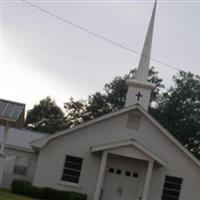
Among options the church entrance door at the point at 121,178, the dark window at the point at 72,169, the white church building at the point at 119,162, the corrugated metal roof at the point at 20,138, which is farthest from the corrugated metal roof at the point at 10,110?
the corrugated metal roof at the point at 20,138

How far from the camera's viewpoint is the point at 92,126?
31.2 metres

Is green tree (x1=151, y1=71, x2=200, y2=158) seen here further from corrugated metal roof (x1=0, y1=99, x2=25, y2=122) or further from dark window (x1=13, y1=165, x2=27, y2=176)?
corrugated metal roof (x1=0, y1=99, x2=25, y2=122)

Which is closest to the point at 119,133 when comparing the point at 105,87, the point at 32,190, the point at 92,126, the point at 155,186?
the point at 92,126

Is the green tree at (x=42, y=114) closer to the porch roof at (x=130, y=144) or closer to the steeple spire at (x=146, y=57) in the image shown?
the steeple spire at (x=146, y=57)

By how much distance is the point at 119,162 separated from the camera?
102ft

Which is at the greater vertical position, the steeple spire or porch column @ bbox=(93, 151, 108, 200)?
the steeple spire

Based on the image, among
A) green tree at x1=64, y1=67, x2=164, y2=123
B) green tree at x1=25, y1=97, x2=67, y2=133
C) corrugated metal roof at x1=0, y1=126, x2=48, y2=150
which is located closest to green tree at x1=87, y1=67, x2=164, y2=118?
green tree at x1=64, y1=67, x2=164, y2=123

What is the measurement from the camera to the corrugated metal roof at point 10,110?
79.0ft

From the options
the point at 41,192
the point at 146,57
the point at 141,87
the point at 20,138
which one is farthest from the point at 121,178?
the point at 146,57

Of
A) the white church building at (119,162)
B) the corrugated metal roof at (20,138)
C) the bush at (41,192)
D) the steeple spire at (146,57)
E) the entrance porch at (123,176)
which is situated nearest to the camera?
the bush at (41,192)

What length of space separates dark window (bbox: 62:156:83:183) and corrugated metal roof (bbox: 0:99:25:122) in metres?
6.30

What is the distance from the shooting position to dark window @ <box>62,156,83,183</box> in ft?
101

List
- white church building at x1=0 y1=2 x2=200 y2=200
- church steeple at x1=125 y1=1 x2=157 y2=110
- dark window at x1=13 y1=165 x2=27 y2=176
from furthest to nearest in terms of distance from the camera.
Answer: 1. church steeple at x1=125 y1=1 x2=157 y2=110
2. dark window at x1=13 y1=165 x2=27 y2=176
3. white church building at x1=0 y1=2 x2=200 y2=200

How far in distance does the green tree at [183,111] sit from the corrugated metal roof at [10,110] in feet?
107
